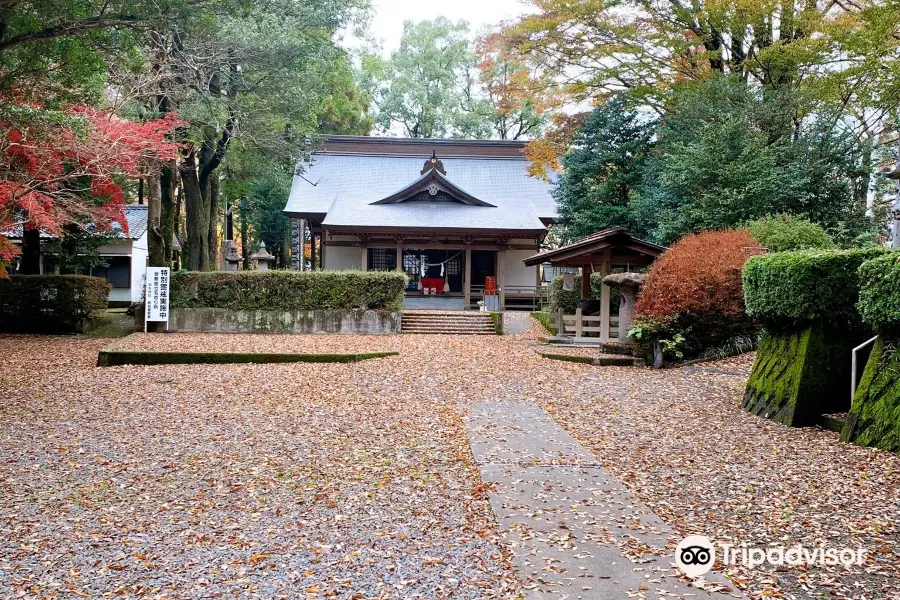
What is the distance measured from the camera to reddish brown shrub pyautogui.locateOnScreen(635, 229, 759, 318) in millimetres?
11227

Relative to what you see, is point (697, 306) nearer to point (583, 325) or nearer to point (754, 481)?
point (583, 325)

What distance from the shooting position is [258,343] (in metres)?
14.5

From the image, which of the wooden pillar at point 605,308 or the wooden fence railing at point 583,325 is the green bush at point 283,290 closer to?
the wooden fence railing at point 583,325

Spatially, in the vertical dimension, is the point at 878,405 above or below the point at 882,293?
below

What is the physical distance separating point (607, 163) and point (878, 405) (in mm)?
16267

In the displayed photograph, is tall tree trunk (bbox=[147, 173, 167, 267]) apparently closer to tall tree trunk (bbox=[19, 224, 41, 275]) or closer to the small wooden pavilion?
tall tree trunk (bbox=[19, 224, 41, 275])

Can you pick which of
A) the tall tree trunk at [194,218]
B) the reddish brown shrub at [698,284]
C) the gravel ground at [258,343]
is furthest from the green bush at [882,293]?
the tall tree trunk at [194,218]

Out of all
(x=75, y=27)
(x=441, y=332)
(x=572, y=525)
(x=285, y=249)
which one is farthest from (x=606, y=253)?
(x=285, y=249)

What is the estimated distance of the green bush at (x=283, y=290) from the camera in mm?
16875

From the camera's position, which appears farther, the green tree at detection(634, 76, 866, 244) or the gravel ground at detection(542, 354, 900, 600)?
the green tree at detection(634, 76, 866, 244)

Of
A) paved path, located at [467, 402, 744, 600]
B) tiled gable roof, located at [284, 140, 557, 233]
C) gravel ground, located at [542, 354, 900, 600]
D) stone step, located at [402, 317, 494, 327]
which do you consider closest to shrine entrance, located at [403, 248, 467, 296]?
tiled gable roof, located at [284, 140, 557, 233]

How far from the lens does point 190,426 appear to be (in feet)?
23.4

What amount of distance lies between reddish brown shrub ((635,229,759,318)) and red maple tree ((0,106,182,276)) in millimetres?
10434

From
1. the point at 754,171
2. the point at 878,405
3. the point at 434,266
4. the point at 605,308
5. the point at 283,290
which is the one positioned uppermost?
the point at 754,171
